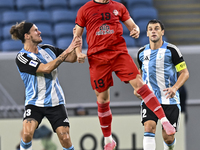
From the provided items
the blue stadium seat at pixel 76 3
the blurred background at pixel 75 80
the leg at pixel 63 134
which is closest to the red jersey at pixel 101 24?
the leg at pixel 63 134

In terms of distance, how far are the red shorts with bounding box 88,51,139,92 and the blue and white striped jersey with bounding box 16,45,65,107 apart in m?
0.64

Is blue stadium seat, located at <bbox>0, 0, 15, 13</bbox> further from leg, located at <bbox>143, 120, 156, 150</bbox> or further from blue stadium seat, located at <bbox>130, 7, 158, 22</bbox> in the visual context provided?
leg, located at <bbox>143, 120, 156, 150</bbox>

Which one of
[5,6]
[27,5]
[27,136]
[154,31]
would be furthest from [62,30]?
[27,136]

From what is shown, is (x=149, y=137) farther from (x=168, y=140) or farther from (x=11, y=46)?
(x=11, y=46)

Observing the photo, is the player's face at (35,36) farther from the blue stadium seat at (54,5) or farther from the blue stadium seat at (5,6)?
the blue stadium seat at (5,6)

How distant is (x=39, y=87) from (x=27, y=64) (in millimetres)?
322

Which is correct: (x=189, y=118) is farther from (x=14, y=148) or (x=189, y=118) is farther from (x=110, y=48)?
(x=110, y=48)

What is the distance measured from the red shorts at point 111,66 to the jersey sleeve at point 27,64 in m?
0.73

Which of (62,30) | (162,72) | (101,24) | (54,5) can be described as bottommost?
(162,72)

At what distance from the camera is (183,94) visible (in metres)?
7.38

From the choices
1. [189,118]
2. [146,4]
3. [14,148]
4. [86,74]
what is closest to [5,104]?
[14,148]

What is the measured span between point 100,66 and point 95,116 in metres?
2.95

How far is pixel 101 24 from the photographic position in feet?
13.7

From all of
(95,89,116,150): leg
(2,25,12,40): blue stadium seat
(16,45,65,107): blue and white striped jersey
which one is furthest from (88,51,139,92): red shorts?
(2,25,12,40): blue stadium seat
